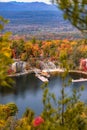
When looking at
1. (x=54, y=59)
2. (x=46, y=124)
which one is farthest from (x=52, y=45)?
(x=46, y=124)

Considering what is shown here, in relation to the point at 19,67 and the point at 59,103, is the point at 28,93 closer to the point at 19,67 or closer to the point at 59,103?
the point at 19,67

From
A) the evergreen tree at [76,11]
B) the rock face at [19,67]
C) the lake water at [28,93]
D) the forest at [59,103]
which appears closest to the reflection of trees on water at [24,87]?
the lake water at [28,93]

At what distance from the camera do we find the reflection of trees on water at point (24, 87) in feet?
75.9

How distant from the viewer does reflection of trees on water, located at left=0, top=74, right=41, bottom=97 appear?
2314cm

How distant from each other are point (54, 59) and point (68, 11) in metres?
33.3

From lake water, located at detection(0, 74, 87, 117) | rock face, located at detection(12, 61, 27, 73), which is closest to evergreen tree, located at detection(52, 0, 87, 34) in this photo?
lake water, located at detection(0, 74, 87, 117)

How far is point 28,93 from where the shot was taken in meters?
22.9

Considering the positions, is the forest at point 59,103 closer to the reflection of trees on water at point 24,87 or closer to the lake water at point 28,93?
the lake water at point 28,93

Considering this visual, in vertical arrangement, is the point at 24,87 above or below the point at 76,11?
below

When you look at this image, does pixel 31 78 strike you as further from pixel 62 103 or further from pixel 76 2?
pixel 76 2

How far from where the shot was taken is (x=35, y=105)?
19188 mm

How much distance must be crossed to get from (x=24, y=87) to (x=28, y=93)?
2.23 metres

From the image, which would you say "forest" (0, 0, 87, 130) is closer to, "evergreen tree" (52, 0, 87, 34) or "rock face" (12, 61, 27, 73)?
"evergreen tree" (52, 0, 87, 34)

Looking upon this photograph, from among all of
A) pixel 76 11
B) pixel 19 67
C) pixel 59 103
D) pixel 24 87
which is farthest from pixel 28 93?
pixel 76 11
